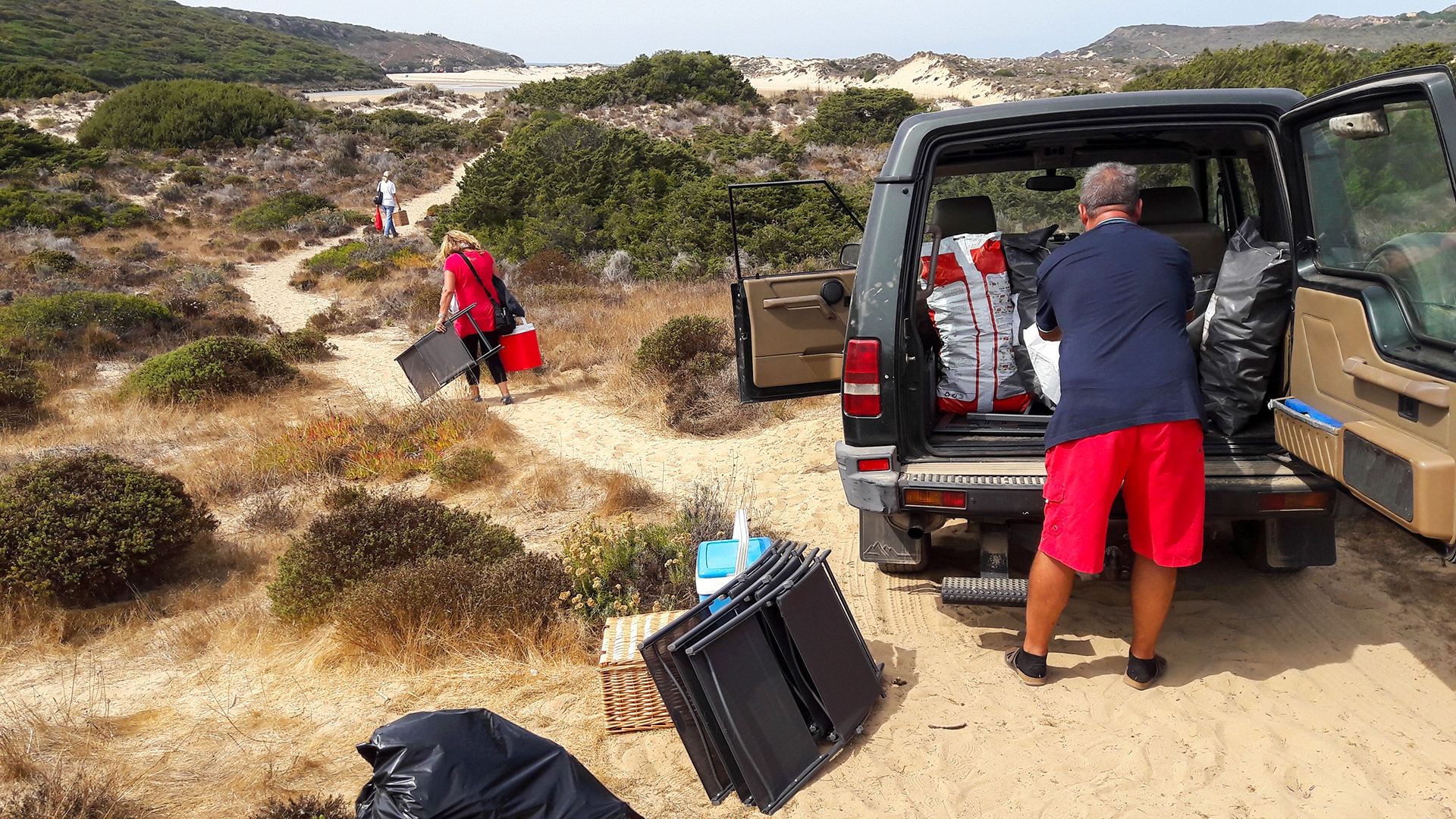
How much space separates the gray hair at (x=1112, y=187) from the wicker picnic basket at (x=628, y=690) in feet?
6.93

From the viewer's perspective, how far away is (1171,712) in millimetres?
3305

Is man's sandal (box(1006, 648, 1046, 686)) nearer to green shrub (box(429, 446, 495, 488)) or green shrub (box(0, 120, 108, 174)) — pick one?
green shrub (box(429, 446, 495, 488))

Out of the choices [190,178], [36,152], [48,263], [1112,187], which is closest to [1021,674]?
[1112,187]

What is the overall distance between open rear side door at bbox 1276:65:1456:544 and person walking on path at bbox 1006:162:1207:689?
0.43 m

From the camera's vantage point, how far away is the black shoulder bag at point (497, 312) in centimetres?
802

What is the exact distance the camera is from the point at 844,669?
332 cm

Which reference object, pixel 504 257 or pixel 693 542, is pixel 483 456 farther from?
pixel 504 257

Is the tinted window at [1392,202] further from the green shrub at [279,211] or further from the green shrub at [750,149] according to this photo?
the green shrub at [279,211]

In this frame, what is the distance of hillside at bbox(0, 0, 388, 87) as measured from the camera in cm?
5325

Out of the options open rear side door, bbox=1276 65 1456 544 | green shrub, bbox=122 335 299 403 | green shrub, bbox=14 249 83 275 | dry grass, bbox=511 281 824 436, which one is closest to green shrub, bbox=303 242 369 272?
green shrub, bbox=14 249 83 275

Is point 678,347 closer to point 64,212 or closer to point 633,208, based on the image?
point 633,208

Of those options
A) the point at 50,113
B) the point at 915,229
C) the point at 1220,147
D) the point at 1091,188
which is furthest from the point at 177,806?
the point at 50,113

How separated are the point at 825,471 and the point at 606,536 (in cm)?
208

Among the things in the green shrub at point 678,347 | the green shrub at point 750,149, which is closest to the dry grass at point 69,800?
the green shrub at point 678,347
